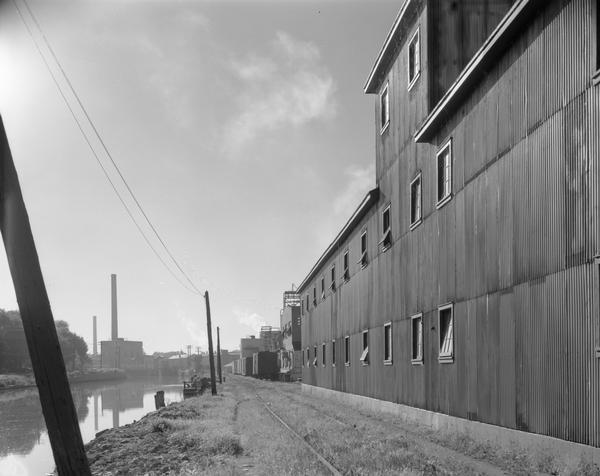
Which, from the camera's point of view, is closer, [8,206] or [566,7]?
[8,206]

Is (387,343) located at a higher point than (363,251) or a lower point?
lower

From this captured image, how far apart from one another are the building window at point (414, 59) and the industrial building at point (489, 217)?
0.07 meters

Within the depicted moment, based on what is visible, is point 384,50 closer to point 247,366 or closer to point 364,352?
point 364,352

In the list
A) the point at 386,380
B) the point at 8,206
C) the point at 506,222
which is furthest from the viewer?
the point at 386,380

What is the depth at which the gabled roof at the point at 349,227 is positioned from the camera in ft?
75.0

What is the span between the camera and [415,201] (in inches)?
720

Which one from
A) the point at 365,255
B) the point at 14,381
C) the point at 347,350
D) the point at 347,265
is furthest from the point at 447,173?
the point at 14,381

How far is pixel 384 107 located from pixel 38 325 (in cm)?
1803

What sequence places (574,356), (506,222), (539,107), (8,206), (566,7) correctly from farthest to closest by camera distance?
(506,222)
(539,107)
(566,7)
(574,356)
(8,206)

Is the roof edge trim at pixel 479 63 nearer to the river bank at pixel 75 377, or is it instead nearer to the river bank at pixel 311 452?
the river bank at pixel 311 452

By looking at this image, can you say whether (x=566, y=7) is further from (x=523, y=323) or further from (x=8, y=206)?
(x=8, y=206)

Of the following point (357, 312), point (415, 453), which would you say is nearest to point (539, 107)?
point (415, 453)

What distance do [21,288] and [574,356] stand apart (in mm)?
7363

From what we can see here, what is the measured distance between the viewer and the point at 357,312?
1042 inches
